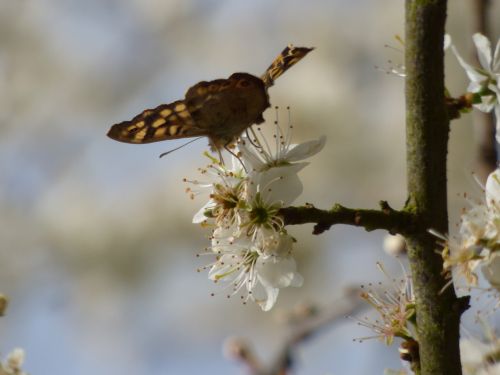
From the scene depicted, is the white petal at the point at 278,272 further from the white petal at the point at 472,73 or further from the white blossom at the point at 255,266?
the white petal at the point at 472,73

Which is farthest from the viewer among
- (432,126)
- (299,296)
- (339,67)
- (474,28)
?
(339,67)

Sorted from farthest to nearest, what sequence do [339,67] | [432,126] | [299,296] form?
[339,67] → [299,296] → [432,126]

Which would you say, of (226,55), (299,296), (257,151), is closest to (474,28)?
(257,151)

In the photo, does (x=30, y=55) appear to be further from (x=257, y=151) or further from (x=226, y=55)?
(x=257, y=151)

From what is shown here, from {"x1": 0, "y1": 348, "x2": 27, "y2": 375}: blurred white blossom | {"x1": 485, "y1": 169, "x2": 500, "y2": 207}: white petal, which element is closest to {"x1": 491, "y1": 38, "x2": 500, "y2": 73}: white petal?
{"x1": 485, "y1": 169, "x2": 500, "y2": 207}: white petal

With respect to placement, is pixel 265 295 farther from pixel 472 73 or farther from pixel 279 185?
pixel 472 73

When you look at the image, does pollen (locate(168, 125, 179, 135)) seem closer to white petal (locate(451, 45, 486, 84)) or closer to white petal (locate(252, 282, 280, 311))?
white petal (locate(252, 282, 280, 311))
